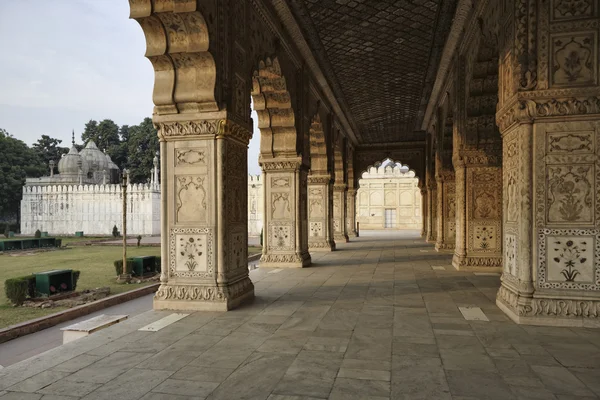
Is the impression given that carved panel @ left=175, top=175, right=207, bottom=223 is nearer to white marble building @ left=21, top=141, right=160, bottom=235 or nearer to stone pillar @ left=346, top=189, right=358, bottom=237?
stone pillar @ left=346, top=189, right=358, bottom=237

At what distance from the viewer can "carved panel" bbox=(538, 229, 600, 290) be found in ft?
17.1

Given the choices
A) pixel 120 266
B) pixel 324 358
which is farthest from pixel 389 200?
pixel 324 358

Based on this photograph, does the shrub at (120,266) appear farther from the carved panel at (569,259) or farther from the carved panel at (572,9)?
the carved panel at (572,9)

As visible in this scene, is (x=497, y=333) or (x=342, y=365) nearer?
(x=342, y=365)

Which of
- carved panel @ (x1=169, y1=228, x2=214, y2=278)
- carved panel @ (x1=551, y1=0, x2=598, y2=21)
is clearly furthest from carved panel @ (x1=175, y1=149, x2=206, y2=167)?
carved panel @ (x1=551, y1=0, x2=598, y2=21)

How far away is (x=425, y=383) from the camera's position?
3412mm

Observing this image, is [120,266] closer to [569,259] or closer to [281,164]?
[281,164]

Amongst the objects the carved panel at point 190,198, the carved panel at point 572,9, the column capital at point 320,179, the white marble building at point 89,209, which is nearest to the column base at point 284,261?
the carved panel at point 190,198

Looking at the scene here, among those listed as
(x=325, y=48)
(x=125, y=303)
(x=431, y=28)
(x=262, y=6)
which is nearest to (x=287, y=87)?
(x=325, y=48)

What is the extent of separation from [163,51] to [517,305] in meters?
6.04

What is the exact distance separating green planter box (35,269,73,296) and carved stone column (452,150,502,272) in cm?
954

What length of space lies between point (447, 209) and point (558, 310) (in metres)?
8.89

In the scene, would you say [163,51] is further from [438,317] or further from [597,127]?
[597,127]

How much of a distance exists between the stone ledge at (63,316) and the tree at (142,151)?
132 ft
